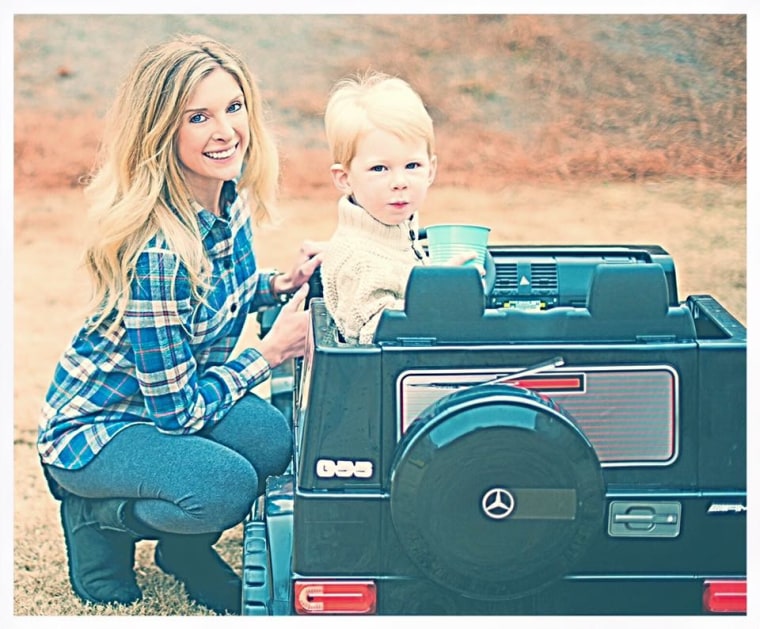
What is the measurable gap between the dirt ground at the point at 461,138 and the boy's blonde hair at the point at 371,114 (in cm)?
67

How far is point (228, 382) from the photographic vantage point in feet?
11.0

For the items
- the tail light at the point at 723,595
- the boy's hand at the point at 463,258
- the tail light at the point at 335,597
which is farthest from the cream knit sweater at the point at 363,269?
the tail light at the point at 723,595

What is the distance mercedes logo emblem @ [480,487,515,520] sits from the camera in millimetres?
2818

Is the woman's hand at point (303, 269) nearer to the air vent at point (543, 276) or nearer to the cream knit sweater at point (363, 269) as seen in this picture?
the cream knit sweater at point (363, 269)

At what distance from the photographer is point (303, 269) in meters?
3.71

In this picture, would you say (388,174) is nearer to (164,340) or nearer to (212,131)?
(212,131)

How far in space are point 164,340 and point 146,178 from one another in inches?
17.4

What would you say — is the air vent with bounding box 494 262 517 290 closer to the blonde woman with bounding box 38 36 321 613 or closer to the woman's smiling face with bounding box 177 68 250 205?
the blonde woman with bounding box 38 36 321 613

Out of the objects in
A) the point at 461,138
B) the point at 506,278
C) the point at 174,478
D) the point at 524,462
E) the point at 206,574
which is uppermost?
the point at 461,138

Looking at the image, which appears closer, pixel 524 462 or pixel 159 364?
pixel 524 462

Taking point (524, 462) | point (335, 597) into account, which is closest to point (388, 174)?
point (524, 462)

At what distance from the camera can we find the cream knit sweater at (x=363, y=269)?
3107mm

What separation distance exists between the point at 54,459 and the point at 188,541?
43 centimetres
